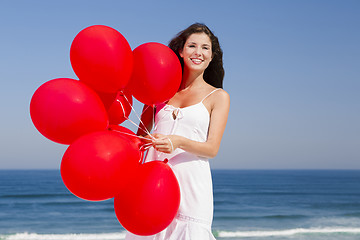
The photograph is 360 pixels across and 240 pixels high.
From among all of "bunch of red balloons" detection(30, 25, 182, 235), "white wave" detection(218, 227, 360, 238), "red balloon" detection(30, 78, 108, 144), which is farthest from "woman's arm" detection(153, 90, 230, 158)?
"white wave" detection(218, 227, 360, 238)

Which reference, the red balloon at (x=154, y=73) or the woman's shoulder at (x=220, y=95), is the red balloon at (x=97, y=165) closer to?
the red balloon at (x=154, y=73)

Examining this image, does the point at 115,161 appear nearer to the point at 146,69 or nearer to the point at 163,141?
the point at 163,141

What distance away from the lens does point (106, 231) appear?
1264 cm

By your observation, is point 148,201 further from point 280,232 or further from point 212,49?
point 280,232

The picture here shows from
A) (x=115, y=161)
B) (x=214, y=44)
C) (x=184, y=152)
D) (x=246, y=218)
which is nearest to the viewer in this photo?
(x=115, y=161)

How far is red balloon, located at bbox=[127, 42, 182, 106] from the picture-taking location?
283 cm

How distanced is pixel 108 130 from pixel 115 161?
0.34 metres

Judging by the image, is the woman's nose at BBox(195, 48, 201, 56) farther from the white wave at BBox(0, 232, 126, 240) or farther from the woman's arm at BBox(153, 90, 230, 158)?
the white wave at BBox(0, 232, 126, 240)

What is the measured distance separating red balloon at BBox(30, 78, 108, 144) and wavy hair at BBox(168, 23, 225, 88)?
2.94 feet

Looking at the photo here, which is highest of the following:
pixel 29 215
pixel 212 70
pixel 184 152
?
pixel 212 70

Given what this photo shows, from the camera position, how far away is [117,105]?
294 centimetres

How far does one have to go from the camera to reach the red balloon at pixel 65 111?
254cm

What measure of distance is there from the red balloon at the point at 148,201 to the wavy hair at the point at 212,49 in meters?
1.03

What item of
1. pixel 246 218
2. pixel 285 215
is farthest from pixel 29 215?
pixel 285 215
